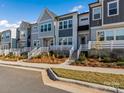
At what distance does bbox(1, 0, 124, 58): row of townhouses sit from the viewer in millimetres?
21125

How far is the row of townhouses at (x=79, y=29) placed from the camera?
21.1 metres

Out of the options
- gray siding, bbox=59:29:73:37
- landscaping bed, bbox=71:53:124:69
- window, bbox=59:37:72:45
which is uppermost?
gray siding, bbox=59:29:73:37

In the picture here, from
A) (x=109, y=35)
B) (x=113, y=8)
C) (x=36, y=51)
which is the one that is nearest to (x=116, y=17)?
(x=113, y=8)

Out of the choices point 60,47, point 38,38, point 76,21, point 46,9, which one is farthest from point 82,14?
point 38,38

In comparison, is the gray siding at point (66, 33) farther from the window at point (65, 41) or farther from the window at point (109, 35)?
the window at point (109, 35)

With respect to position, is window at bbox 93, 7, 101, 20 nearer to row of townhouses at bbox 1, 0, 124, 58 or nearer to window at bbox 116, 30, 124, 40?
row of townhouses at bbox 1, 0, 124, 58

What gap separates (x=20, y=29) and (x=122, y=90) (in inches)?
1523

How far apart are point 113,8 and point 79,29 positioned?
7.79m

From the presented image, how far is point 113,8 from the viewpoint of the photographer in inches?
843

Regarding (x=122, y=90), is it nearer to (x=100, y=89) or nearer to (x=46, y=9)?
(x=100, y=89)

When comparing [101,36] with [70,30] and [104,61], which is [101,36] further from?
[70,30]

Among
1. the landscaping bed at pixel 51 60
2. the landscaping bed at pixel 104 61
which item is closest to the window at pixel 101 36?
the landscaping bed at pixel 104 61

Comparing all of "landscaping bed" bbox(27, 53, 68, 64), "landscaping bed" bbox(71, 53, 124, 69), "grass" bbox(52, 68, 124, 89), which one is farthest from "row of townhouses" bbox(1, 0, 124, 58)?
"grass" bbox(52, 68, 124, 89)

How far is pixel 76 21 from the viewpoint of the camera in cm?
2812
